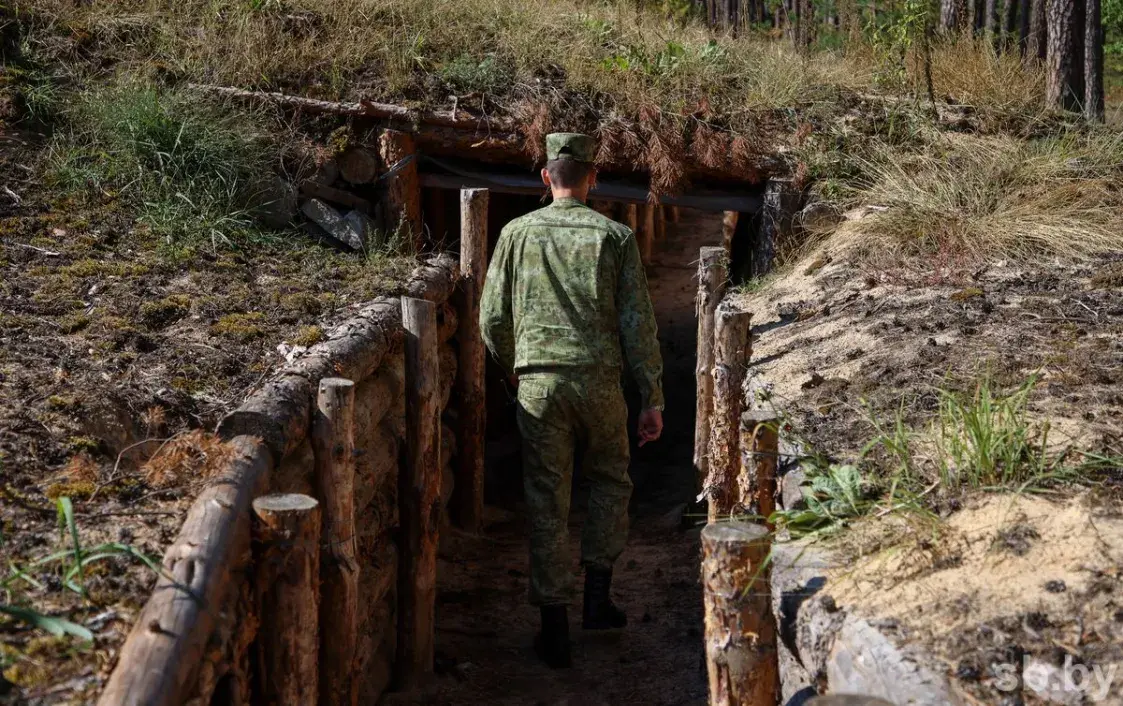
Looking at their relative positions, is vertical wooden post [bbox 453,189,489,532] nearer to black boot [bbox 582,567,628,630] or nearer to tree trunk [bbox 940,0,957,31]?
black boot [bbox 582,567,628,630]

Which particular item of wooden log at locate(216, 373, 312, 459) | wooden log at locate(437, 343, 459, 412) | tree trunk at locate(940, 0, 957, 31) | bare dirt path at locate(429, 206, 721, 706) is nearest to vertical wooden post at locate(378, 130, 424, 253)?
wooden log at locate(437, 343, 459, 412)

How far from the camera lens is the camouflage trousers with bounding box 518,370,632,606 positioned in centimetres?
532

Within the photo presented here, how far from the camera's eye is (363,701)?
16.9 feet

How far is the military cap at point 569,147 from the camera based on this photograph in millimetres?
5289

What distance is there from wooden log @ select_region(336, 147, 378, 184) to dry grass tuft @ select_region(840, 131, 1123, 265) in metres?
3.58

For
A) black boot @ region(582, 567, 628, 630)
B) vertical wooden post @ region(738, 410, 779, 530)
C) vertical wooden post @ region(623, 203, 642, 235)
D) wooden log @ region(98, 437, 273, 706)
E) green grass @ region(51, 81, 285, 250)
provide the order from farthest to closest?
vertical wooden post @ region(623, 203, 642, 235) < green grass @ region(51, 81, 285, 250) < black boot @ region(582, 567, 628, 630) < vertical wooden post @ region(738, 410, 779, 530) < wooden log @ region(98, 437, 273, 706)

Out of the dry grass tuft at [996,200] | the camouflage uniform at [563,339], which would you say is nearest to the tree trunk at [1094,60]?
the dry grass tuft at [996,200]

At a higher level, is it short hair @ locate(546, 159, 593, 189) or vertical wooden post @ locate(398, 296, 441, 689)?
short hair @ locate(546, 159, 593, 189)

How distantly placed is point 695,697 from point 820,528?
195 centimetres

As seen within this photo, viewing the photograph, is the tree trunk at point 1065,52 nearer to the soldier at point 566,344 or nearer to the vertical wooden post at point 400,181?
the vertical wooden post at point 400,181

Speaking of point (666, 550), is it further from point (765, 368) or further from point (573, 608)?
point (765, 368)

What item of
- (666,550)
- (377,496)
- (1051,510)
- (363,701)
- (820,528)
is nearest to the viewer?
(1051,510)

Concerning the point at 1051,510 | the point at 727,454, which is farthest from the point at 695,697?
the point at 1051,510

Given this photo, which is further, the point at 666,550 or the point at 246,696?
the point at 666,550
